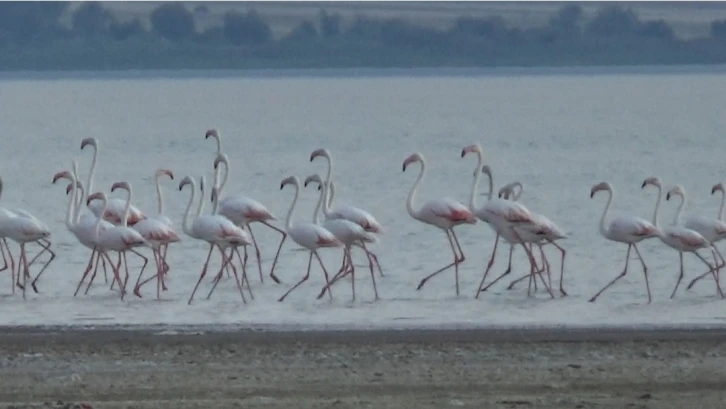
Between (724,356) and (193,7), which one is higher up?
(193,7)

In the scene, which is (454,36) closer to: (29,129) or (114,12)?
(114,12)

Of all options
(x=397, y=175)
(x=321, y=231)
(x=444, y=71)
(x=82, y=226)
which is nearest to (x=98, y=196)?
(x=82, y=226)

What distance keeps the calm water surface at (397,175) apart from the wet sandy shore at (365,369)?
166 centimetres

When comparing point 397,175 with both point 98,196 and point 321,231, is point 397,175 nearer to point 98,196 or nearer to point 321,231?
point 98,196

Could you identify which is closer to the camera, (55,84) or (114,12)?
(114,12)

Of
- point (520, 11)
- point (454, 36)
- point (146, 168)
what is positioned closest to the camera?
point (146, 168)

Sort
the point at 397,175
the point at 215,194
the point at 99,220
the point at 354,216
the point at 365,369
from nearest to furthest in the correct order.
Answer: the point at 365,369, the point at 99,220, the point at 354,216, the point at 215,194, the point at 397,175

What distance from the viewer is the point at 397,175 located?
3008 cm

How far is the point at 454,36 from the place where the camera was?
121875 mm

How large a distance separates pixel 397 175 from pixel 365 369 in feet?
68.7

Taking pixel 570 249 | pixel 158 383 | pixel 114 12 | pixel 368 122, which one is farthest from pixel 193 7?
pixel 158 383

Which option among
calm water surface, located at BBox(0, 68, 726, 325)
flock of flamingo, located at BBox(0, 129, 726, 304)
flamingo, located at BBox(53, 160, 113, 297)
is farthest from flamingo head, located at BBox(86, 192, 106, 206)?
calm water surface, located at BBox(0, 68, 726, 325)

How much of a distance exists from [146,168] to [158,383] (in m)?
24.6

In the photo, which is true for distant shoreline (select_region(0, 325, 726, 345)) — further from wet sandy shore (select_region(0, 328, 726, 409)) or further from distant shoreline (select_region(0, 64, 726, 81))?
distant shoreline (select_region(0, 64, 726, 81))
